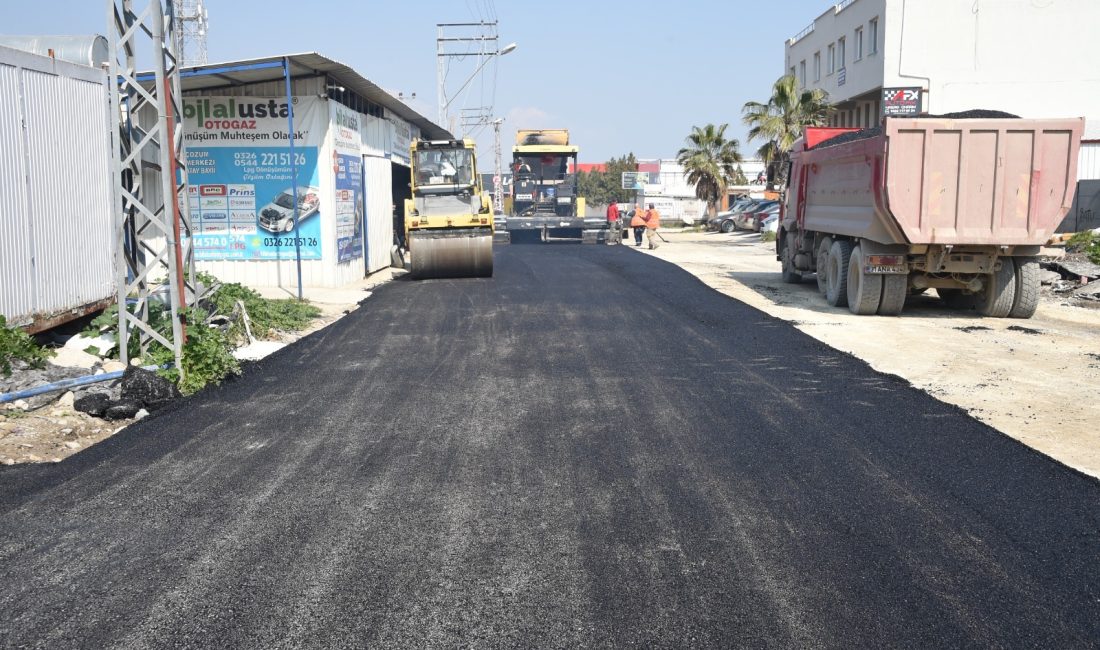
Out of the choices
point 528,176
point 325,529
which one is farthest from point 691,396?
point 528,176

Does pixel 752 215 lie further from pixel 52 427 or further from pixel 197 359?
pixel 52 427

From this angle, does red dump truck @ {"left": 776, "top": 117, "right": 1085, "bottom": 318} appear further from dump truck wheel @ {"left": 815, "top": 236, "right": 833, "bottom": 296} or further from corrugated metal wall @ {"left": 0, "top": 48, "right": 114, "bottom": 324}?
corrugated metal wall @ {"left": 0, "top": 48, "right": 114, "bottom": 324}

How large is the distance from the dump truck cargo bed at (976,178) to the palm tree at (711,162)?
4575 cm

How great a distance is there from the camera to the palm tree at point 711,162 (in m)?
59.9

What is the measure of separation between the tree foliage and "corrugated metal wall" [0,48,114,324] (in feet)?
291

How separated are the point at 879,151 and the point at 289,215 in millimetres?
10464

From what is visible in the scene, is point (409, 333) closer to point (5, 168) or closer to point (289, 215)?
point (5, 168)

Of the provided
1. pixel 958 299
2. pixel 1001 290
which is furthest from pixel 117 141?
pixel 958 299

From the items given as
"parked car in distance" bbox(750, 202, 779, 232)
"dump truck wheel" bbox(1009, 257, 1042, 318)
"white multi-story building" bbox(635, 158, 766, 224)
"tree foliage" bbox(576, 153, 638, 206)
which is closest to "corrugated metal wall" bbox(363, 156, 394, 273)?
"dump truck wheel" bbox(1009, 257, 1042, 318)

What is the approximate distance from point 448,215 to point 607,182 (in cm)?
8428

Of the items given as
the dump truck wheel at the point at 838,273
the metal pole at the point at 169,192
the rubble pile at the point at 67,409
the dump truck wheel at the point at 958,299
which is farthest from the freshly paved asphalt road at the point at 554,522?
the dump truck wheel at the point at 958,299

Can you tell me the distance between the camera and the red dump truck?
13805 millimetres

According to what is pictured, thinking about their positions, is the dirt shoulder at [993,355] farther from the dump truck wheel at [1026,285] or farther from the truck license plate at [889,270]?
the truck license plate at [889,270]

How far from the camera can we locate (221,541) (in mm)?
5246
